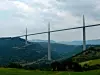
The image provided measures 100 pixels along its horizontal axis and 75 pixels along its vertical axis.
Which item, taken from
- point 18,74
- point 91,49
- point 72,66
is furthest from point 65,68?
point 91,49

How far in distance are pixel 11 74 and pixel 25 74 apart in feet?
6.91

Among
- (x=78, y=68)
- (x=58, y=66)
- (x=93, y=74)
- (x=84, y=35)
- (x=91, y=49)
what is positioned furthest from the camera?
(x=91, y=49)

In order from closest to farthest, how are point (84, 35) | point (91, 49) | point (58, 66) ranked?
point (58, 66) < point (84, 35) < point (91, 49)

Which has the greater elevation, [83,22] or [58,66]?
[83,22]

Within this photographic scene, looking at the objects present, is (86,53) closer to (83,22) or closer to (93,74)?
(83,22)

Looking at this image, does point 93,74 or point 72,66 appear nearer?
point 93,74

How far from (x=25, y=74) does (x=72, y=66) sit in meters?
27.4

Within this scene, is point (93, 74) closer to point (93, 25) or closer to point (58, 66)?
point (58, 66)

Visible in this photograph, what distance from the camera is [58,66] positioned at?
72438 millimetres

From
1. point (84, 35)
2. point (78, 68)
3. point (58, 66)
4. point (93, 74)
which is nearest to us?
point (93, 74)

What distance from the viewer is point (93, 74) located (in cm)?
4100

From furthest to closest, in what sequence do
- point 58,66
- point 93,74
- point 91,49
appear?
point 91,49
point 58,66
point 93,74

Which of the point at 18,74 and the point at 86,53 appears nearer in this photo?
the point at 18,74

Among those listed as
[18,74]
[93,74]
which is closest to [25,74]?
[18,74]
